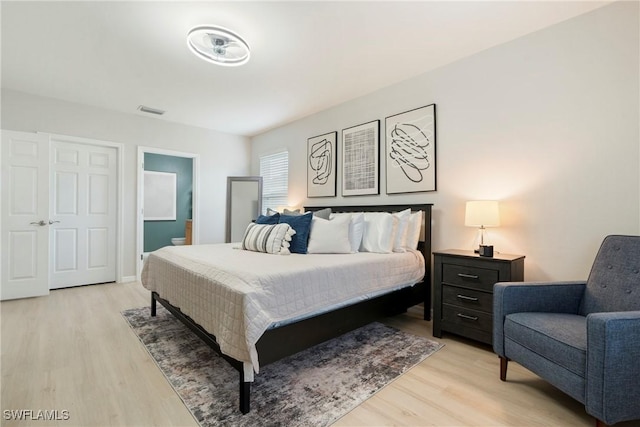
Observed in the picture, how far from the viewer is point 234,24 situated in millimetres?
2326

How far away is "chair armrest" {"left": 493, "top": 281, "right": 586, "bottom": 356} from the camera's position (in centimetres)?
183

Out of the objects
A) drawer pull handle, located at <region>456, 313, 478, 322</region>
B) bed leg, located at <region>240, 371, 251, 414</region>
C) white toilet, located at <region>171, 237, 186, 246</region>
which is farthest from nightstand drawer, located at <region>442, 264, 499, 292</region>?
white toilet, located at <region>171, 237, 186, 246</region>

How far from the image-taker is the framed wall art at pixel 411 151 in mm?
3070

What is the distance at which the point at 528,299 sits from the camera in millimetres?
1838

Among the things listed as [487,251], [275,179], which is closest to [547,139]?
[487,251]

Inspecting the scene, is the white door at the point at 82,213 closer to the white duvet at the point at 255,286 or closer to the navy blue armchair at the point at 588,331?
the white duvet at the point at 255,286

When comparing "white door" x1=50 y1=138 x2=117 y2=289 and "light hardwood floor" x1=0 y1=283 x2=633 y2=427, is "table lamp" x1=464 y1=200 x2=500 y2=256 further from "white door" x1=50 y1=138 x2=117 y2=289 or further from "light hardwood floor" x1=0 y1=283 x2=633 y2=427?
"white door" x1=50 y1=138 x2=117 y2=289

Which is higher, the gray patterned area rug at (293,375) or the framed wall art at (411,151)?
the framed wall art at (411,151)

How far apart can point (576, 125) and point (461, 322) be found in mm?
1811

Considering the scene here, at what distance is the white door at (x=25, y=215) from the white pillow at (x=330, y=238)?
12.0 feet

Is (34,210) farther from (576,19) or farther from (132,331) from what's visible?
(576,19)

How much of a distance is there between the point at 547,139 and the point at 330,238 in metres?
2.03

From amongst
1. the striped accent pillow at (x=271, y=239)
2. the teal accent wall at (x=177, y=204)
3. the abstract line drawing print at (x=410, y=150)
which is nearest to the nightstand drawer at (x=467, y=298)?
the abstract line drawing print at (x=410, y=150)

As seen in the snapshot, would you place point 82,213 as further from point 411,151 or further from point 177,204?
point 411,151
